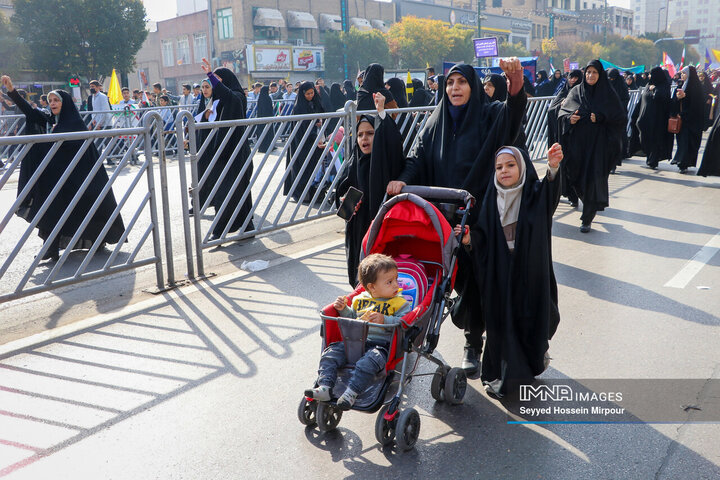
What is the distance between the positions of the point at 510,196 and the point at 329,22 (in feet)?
227

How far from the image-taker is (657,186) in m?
11.1

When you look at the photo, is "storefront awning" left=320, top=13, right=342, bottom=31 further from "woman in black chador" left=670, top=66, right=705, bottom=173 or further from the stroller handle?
the stroller handle

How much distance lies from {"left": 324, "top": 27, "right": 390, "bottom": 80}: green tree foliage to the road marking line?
189 feet

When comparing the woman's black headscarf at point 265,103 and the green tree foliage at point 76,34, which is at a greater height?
the green tree foliage at point 76,34

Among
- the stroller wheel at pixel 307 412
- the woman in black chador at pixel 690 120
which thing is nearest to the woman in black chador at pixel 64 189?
the stroller wheel at pixel 307 412

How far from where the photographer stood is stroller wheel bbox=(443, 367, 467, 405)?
3.60 metres

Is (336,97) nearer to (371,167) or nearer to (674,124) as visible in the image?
(674,124)

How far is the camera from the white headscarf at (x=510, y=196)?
143 inches

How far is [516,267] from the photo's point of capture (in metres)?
3.67

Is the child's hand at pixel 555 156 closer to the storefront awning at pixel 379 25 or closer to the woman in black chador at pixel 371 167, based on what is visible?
the woman in black chador at pixel 371 167

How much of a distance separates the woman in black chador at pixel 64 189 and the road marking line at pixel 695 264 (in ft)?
17.7

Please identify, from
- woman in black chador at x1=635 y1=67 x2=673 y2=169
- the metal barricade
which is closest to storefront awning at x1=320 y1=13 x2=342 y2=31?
woman in black chador at x1=635 y1=67 x2=673 y2=169

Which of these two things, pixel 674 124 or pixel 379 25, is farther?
pixel 379 25

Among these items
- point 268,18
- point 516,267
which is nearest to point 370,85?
point 516,267
